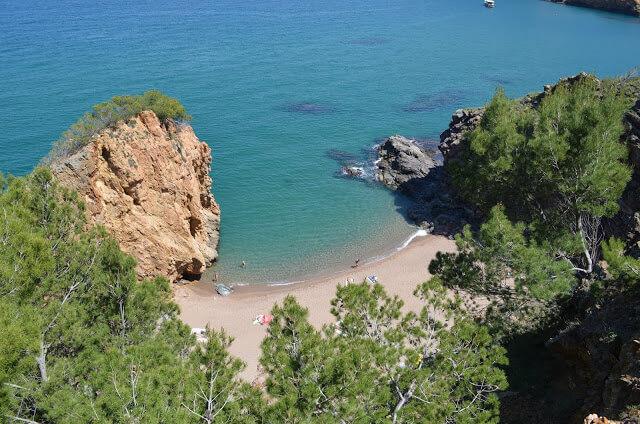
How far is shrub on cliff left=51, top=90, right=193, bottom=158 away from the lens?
23891 mm

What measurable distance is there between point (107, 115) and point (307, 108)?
35.9m

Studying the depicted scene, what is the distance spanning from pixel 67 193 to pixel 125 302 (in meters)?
4.76

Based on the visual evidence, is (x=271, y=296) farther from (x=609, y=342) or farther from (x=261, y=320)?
(x=609, y=342)

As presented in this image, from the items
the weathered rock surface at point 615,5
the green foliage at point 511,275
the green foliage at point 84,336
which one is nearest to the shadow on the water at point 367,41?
the weathered rock surface at point 615,5

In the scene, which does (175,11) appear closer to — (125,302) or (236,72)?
(236,72)

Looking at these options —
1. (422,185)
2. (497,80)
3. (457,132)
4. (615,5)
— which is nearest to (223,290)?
(422,185)

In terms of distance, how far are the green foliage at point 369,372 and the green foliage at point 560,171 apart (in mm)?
6929

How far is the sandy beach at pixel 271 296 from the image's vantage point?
2652cm

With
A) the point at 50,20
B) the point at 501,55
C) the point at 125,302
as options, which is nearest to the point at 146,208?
the point at 125,302

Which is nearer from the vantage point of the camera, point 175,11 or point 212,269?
point 212,269

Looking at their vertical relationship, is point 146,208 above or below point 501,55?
below

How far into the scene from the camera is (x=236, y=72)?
67.3 meters

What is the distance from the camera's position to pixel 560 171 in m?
17.7

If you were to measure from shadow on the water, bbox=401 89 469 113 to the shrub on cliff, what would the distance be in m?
38.5
